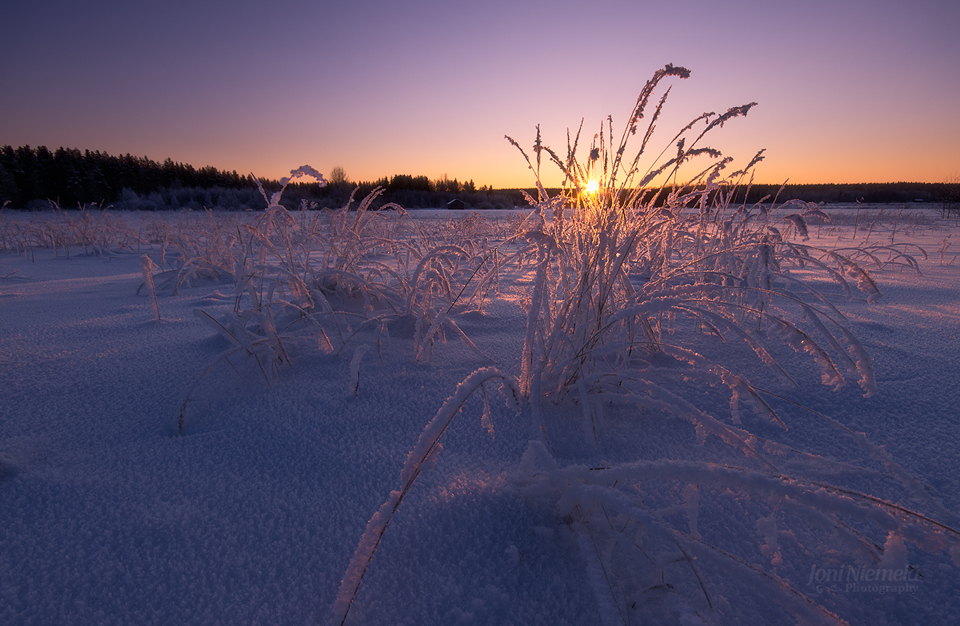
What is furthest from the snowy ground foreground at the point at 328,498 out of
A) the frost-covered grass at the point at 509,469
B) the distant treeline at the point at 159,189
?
the distant treeline at the point at 159,189

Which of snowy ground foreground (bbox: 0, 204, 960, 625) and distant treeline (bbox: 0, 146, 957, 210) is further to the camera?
distant treeline (bbox: 0, 146, 957, 210)

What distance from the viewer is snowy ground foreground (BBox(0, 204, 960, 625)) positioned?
413 millimetres

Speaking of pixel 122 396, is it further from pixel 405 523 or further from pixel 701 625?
pixel 701 625

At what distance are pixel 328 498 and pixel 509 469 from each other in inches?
10.1

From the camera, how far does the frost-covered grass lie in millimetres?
406

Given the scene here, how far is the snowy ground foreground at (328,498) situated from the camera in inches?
16.3

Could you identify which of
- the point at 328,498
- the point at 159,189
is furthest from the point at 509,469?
the point at 159,189

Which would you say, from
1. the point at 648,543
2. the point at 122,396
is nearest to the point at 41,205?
the point at 122,396

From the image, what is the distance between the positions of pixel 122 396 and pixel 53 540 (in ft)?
1.49

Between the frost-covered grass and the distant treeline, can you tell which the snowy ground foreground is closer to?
the frost-covered grass

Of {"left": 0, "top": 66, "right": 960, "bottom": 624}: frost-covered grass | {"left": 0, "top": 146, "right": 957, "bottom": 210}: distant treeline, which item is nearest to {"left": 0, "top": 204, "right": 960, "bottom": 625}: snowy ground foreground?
{"left": 0, "top": 66, "right": 960, "bottom": 624}: frost-covered grass

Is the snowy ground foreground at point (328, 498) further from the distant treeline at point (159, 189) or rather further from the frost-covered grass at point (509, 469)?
the distant treeline at point (159, 189)

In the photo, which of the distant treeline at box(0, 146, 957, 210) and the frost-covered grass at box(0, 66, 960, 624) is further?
the distant treeline at box(0, 146, 957, 210)

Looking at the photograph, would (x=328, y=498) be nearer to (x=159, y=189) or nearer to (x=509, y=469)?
(x=509, y=469)
